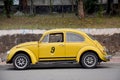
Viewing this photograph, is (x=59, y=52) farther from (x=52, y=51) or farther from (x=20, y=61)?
(x=20, y=61)

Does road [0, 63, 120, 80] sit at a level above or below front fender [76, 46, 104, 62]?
below

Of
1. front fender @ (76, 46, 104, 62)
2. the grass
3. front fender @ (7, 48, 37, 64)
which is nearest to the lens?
front fender @ (76, 46, 104, 62)

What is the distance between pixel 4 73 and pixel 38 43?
7.16ft

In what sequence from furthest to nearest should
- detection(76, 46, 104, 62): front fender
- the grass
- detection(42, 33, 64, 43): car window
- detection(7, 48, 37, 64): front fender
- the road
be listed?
1. the grass
2. detection(42, 33, 64, 43): car window
3. detection(7, 48, 37, 64): front fender
4. detection(76, 46, 104, 62): front fender
5. the road

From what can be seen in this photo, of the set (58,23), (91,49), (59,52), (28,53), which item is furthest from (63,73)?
(58,23)

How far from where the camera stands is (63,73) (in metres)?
16.7

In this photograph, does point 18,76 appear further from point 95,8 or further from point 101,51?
point 95,8

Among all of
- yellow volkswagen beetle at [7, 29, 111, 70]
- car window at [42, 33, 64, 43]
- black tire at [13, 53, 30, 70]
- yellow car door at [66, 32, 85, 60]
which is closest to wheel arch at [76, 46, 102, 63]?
yellow volkswagen beetle at [7, 29, 111, 70]

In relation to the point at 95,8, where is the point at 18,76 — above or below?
below

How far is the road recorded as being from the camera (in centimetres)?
1525

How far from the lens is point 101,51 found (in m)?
18.2

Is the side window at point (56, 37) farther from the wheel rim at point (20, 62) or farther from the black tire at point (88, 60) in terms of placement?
the wheel rim at point (20, 62)

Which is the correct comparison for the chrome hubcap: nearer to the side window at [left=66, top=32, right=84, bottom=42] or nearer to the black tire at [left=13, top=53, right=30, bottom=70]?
the black tire at [left=13, top=53, right=30, bottom=70]

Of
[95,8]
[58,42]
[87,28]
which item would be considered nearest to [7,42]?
[87,28]
